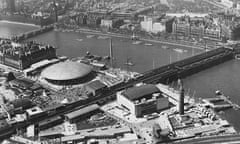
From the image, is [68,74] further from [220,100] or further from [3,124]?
[220,100]

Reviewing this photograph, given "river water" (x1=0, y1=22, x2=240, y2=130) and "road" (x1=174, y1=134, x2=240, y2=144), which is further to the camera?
"river water" (x1=0, y1=22, x2=240, y2=130)

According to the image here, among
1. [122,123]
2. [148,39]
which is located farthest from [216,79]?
[148,39]

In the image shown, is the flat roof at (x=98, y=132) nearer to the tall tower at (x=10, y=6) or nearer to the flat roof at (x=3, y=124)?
the flat roof at (x=3, y=124)

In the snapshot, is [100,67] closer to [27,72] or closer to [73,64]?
[73,64]

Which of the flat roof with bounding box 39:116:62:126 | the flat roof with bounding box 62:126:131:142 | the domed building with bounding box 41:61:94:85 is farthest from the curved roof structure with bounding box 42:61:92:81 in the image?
the flat roof with bounding box 62:126:131:142

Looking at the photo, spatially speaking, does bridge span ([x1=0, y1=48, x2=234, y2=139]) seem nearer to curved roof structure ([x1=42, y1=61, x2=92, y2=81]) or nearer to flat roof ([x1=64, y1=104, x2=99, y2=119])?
flat roof ([x1=64, y1=104, x2=99, y2=119])

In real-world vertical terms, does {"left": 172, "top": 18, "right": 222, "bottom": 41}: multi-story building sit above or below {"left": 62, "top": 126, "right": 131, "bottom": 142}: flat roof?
above

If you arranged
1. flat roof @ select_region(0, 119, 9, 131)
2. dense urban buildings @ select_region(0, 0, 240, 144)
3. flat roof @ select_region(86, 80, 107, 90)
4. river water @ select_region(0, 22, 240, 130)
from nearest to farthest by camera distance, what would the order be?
dense urban buildings @ select_region(0, 0, 240, 144) → flat roof @ select_region(0, 119, 9, 131) → flat roof @ select_region(86, 80, 107, 90) → river water @ select_region(0, 22, 240, 130)
